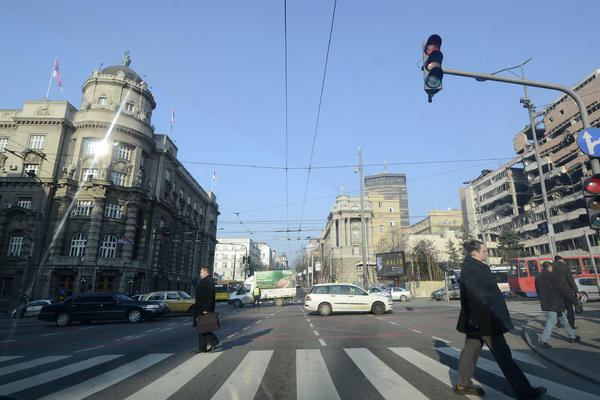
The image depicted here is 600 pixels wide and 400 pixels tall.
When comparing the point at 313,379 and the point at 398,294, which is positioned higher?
the point at 313,379

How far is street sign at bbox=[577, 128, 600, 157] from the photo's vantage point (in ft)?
20.0

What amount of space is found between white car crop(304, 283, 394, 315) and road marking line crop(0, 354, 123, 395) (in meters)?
11.4

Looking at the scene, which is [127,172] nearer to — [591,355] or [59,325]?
[59,325]

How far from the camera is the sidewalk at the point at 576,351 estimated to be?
5.39 metres

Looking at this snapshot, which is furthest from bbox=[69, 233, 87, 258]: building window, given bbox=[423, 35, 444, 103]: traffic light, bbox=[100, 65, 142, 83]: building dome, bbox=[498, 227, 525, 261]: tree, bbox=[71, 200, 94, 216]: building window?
bbox=[498, 227, 525, 261]: tree

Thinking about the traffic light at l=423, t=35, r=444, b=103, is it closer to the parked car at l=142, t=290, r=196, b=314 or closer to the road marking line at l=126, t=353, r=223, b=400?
the road marking line at l=126, t=353, r=223, b=400

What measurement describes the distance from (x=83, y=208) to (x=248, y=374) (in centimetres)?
3984

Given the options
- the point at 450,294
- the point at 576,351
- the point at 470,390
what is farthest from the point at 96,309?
the point at 450,294

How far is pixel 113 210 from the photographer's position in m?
38.8

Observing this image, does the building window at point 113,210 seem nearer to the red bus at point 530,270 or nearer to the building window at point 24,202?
the building window at point 24,202

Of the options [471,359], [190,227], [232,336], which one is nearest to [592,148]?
[471,359]

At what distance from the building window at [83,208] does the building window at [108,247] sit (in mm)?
3446

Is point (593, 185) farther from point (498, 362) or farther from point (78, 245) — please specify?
point (78, 245)

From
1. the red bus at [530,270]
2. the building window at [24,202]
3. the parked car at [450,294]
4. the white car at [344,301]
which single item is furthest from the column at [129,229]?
the red bus at [530,270]
